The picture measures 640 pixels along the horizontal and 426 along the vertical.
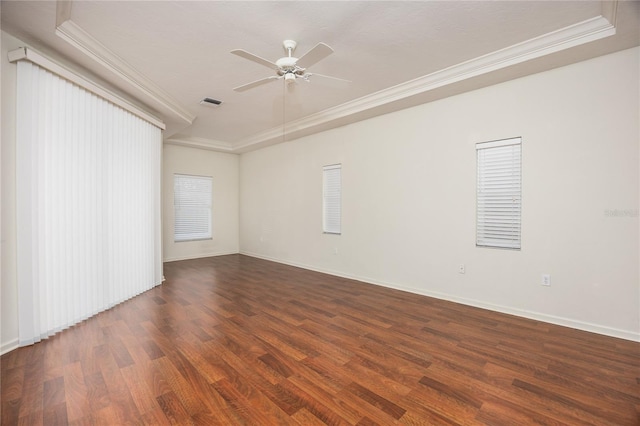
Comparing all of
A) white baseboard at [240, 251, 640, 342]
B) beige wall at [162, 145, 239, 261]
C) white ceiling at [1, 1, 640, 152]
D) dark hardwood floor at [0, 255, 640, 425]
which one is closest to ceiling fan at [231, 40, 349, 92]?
white ceiling at [1, 1, 640, 152]

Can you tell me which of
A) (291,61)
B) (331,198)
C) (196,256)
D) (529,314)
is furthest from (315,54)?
(196,256)

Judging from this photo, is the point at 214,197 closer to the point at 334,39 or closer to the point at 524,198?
the point at 334,39

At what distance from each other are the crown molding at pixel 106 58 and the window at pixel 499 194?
15.0ft

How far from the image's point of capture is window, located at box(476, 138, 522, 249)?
139 inches

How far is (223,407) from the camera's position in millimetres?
1875

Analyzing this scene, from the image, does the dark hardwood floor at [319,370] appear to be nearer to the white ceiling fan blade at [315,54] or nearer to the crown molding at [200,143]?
the white ceiling fan blade at [315,54]

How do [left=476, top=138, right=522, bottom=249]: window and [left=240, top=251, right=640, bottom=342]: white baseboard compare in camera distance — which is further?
[left=476, top=138, right=522, bottom=249]: window

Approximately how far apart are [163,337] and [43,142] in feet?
7.53

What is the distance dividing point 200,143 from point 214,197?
1528 mm

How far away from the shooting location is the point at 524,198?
11.3 ft

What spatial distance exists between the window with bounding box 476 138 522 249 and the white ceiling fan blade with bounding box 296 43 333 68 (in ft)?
8.17

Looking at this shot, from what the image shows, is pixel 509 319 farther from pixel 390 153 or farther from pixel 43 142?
pixel 43 142

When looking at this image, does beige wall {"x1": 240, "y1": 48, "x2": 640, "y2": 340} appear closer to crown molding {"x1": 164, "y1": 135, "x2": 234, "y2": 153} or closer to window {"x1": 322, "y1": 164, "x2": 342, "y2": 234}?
window {"x1": 322, "y1": 164, "x2": 342, "y2": 234}

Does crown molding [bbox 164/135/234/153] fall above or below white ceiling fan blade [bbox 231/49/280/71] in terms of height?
above
